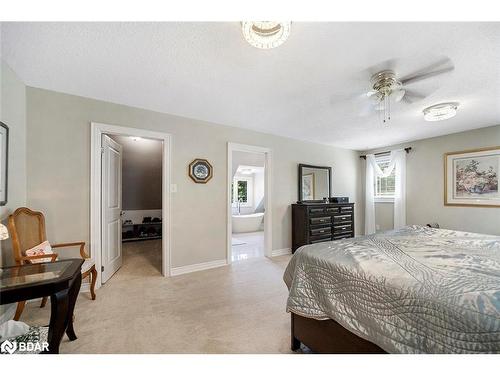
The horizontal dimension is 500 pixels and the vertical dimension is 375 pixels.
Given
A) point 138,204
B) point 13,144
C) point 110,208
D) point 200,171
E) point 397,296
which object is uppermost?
point 13,144

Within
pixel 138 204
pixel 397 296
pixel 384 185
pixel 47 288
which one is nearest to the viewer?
pixel 397 296

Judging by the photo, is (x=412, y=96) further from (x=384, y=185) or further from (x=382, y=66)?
(x=384, y=185)

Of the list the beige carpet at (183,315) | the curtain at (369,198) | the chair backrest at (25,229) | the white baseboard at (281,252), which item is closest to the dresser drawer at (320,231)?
the white baseboard at (281,252)

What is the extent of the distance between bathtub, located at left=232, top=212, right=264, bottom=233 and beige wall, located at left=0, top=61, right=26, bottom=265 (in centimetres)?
473

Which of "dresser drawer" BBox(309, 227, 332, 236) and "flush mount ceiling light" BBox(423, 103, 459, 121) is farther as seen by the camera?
"dresser drawer" BBox(309, 227, 332, 236)

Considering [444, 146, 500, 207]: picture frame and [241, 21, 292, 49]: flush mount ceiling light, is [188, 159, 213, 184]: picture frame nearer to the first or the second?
[241, 21, 292, 49]: flush mount ceiling light

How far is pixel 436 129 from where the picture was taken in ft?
11.9

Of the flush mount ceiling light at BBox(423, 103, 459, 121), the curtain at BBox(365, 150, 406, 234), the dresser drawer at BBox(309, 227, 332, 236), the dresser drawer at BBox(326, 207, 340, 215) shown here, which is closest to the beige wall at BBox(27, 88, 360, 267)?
the dresser drawer at BBox(309, 227, 332, 236)

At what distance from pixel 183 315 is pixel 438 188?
4.82 m

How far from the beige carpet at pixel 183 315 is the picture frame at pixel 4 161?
3.69ft

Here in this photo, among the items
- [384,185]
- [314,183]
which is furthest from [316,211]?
[384,185]

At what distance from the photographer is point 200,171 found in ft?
10.6

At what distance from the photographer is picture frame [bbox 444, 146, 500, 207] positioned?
3387 millimetres

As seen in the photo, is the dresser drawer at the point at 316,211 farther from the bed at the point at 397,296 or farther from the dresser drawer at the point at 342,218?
the bed at the point at 397,296
